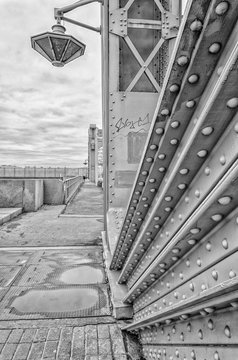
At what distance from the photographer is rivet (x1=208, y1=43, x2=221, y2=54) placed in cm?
109

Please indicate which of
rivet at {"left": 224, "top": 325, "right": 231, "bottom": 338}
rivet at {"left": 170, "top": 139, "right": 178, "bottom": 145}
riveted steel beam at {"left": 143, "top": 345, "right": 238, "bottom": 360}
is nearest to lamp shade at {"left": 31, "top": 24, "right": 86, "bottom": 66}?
rivet at {"left": 170, "top": 139, "right": 178, "bottom": 145}

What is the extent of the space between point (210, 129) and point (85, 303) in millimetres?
2990

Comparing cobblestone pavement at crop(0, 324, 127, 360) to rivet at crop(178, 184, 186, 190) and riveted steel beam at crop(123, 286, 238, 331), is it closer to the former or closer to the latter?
riveted steel beam at crop(123, 286, 238, 331)

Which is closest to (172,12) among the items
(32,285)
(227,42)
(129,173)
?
(129,173)

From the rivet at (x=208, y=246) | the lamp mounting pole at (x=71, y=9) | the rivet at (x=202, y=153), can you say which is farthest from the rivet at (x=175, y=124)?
the lamp mounting pole at (x=71, y=9)

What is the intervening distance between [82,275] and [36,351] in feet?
5.90

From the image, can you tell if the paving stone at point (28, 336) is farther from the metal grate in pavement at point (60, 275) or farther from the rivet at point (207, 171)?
the rivet at point (207, 171)

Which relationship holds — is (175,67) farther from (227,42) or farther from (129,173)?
(129,173)

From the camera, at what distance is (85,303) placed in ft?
11.2

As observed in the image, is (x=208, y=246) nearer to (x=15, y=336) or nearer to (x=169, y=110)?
(x=169, y=110)

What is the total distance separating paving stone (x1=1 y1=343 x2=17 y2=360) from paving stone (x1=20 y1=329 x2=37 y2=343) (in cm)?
11

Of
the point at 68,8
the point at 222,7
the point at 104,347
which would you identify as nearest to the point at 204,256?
the point at 222,7

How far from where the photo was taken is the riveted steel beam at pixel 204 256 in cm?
118

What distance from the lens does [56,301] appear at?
11.4ft
